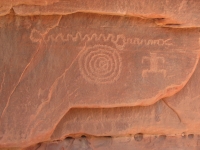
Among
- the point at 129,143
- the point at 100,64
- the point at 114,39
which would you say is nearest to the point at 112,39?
the point at 114,39

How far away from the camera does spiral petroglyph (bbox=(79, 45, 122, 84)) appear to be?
67.2 inches

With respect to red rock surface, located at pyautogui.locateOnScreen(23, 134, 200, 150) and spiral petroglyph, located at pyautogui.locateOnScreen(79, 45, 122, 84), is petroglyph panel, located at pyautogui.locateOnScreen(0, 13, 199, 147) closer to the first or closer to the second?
spiral petroglyph, located at pyautogui.locateOnScreen(79, 45, 122, 84)

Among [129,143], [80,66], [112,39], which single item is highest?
[112,39]

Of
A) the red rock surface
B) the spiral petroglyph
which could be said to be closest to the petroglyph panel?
the spiral petroglyph

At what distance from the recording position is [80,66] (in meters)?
1.71

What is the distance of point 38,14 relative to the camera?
158 cm

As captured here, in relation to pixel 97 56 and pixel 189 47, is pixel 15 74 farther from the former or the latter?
pixel 189 47

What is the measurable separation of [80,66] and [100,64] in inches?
4.5

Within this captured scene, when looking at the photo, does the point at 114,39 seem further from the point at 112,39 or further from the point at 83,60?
the point at 83,60

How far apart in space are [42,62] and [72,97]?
258 mm

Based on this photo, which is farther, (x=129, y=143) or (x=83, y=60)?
(x=129, y=143)

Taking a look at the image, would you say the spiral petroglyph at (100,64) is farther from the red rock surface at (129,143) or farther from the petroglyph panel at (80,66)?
the red rock surface at (129,143)

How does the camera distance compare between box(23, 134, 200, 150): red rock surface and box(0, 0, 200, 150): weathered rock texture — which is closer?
box(0, 0, 200, 150): weathered rock texture

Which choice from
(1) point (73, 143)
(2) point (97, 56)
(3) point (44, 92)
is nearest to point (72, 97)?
(3) point (44, 92)
